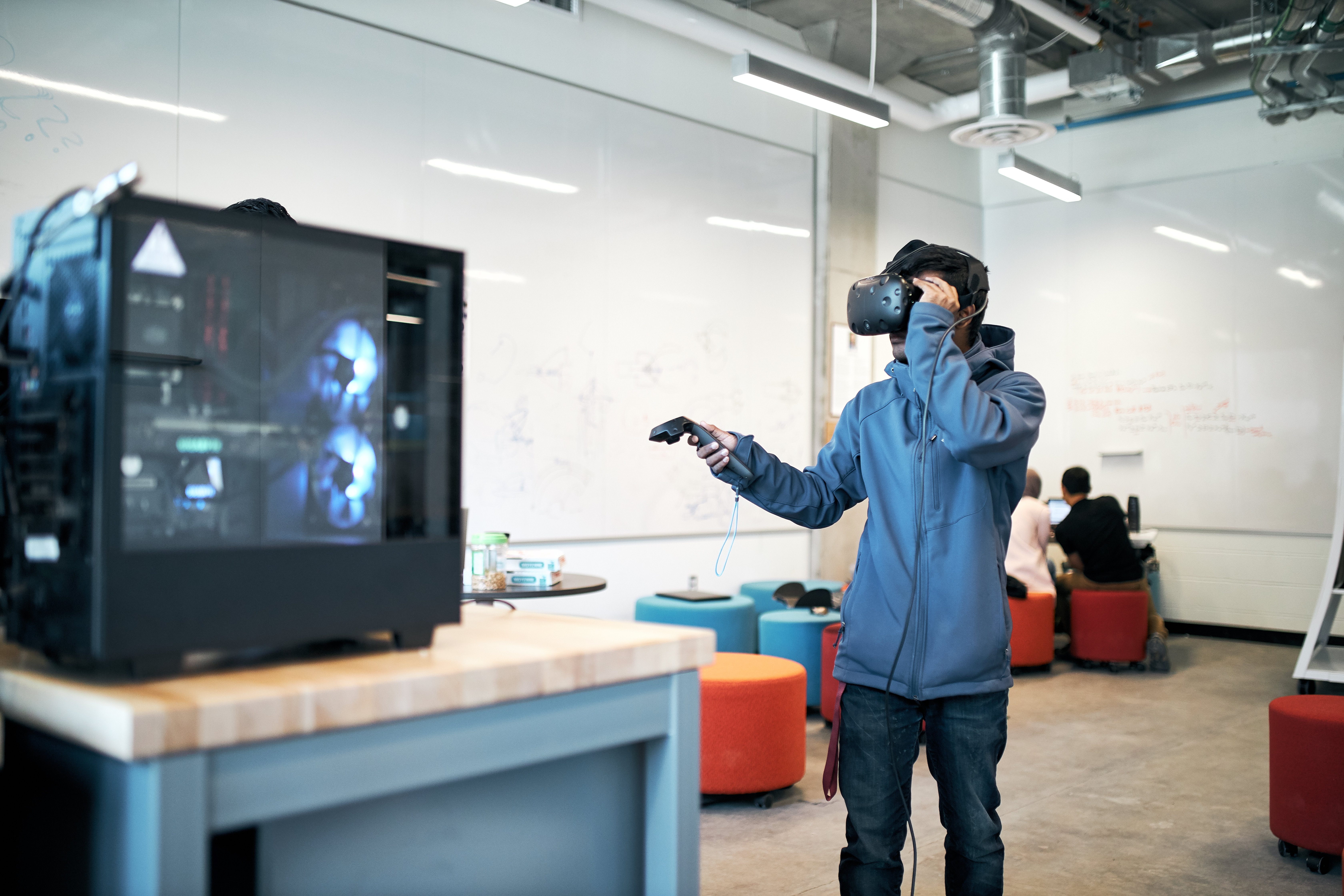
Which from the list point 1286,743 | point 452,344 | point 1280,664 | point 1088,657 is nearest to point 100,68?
point 452,344

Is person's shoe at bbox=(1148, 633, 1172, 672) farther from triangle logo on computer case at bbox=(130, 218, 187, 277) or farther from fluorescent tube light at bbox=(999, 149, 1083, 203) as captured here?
triangle logo on computer case at bbox=(130, 218, 187, 277)

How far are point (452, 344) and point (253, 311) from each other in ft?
0.57

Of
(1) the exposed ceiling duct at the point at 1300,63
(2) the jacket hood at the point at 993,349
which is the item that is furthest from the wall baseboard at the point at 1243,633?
(2) the jacket hood at the point at 993,349

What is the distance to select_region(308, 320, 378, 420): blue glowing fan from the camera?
84 centimetres

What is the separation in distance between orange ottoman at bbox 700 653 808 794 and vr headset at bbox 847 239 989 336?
5.66ft

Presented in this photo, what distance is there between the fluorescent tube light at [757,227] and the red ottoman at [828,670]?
9.33 ft

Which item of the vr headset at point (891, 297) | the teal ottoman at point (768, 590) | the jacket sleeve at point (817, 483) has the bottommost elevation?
the teal ottoman at point (768, 590)

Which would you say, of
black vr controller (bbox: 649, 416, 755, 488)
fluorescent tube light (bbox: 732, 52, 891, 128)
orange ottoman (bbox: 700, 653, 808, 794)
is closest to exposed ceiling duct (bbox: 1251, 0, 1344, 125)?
fluorescent tube light (bbox: 732, 52, 891, 128)

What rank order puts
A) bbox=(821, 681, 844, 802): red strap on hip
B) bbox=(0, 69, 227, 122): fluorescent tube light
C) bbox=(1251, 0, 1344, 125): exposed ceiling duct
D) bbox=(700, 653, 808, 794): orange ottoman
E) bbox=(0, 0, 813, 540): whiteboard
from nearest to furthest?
bbox=(821, 681, 844, 802): red strap on hip → bbox=(700, 653, 808, 794): orange ottoman → bbox=(0, 69, 227, 122): fluorescent tube light → bbox=(0, 0, 813, 540): whiteboard → bbox=(1251, 0, 1344, 125): exposed ceiling duct

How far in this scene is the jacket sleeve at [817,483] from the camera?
177 centimetres

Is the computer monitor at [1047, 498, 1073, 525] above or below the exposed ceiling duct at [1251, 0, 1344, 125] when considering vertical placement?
below

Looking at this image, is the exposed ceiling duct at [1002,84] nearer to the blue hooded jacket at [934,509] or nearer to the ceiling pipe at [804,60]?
the ceiling pipe at [804,60]

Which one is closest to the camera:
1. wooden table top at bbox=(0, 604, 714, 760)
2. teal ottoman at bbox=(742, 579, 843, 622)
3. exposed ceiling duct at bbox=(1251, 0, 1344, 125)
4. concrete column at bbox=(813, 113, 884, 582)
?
wooden table top at bbox=(0, 604, 714, 760)

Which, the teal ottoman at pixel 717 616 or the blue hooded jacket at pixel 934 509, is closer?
the blue hooded jacket at pixel 934 509
